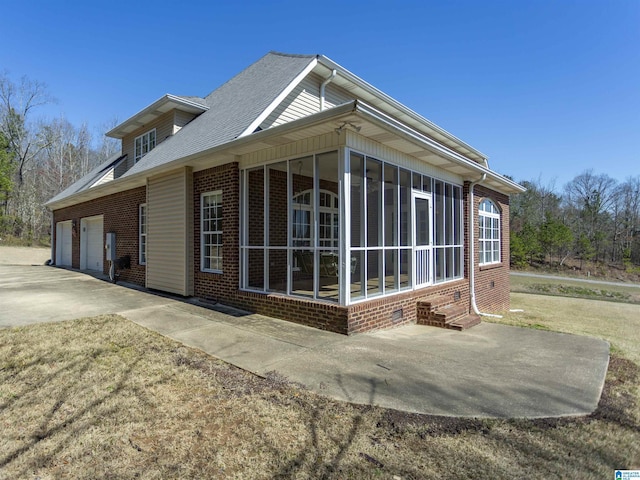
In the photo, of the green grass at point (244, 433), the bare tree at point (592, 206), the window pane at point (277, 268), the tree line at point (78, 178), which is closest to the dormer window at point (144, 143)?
the window pane at point (277, 268)

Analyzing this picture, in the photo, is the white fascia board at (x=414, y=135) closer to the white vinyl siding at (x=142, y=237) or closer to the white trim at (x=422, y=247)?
the white trim at (x=422, y=247)

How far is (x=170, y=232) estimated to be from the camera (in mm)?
9086

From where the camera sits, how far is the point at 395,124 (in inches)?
219

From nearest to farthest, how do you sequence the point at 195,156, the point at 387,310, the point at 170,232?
1. the point at 387,310
2. the point at 195,156
3. the point at 170,232

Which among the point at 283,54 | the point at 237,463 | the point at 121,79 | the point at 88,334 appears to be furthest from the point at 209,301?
the point at 121,79

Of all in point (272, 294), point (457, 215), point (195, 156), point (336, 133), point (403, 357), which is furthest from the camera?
point (457, 215)

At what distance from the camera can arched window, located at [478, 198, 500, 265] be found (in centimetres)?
1138

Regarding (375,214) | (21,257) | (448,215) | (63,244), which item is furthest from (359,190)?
(21,257)

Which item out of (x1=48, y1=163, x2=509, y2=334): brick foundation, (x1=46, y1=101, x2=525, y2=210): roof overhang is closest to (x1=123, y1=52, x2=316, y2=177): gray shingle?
(x1=46, y1=101, x2=525, y2=210): roof overhang

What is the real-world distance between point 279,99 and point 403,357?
19.9 ft

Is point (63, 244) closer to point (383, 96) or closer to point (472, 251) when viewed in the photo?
point (383, 96)

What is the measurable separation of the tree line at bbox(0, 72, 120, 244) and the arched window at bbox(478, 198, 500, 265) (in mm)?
33894

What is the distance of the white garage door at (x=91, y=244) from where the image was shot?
14.3m

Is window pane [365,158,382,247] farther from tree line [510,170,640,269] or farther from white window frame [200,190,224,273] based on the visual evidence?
tree line [510,170,640,269]
